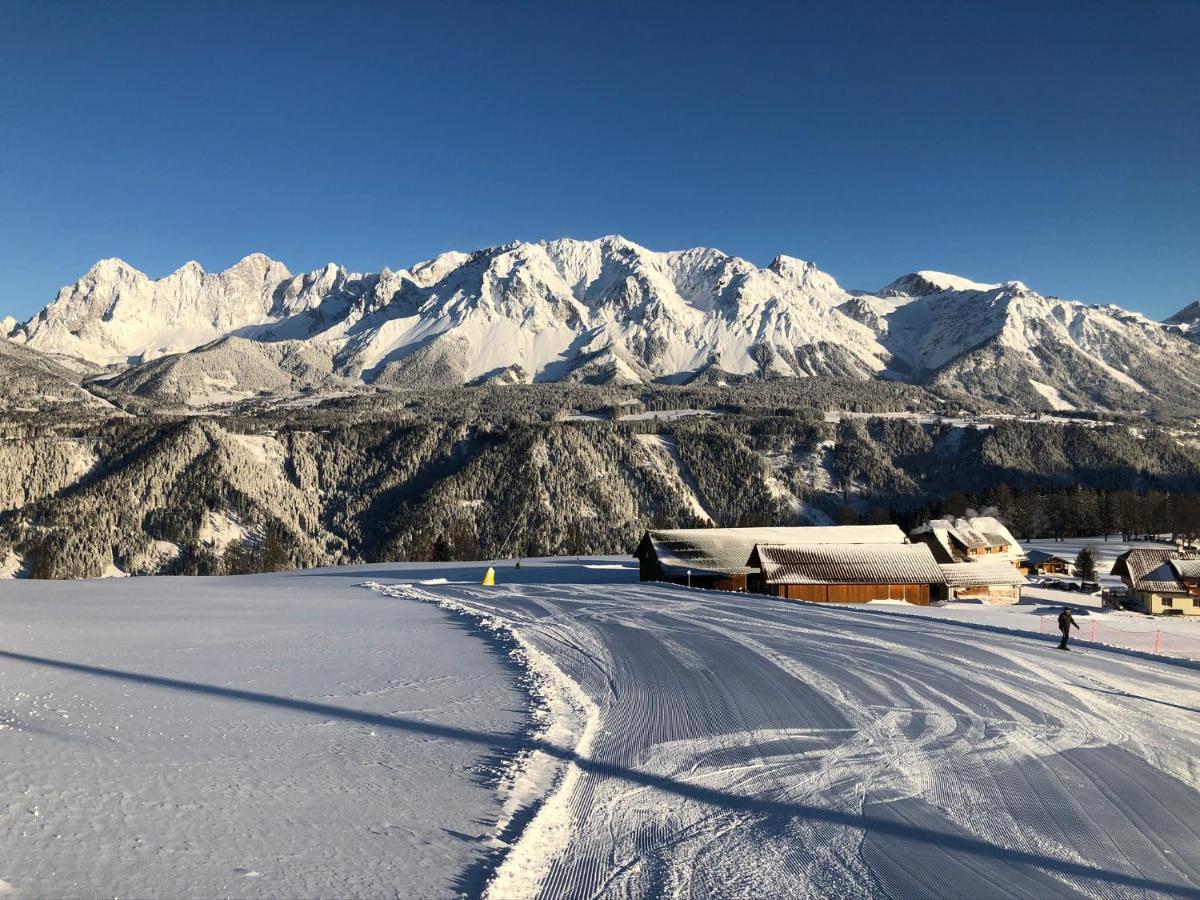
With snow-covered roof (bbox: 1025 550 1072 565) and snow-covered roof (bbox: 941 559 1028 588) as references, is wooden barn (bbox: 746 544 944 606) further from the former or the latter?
snow-covered roof (bbox: 1025 550 1072 565)

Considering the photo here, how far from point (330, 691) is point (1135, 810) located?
39.7 feet

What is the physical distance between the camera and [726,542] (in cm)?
5356

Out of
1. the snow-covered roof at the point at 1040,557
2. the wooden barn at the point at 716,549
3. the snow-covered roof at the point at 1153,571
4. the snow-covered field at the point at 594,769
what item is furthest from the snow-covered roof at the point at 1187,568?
the snow-covered field at the point at 594,769

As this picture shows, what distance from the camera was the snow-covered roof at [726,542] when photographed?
51.9 m

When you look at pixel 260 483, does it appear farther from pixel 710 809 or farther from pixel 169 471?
pixel 710 809

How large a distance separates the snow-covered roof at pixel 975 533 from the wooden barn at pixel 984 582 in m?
15.9

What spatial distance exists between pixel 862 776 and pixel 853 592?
130 ft

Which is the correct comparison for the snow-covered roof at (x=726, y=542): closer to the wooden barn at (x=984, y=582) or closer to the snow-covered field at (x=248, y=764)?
the wooden barn at (x=984, y=582)

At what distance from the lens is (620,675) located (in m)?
15.9

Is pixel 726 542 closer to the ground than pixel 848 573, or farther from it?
farther from it

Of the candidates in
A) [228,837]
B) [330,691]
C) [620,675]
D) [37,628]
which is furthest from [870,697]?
[37,628]

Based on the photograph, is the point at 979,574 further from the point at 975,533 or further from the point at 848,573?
the point at 975,533

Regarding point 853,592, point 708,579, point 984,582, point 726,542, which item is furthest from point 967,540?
point 708,579

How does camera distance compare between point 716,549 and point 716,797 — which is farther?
point 716,549
